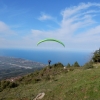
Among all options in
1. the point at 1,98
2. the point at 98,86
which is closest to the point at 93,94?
the point at 98,86

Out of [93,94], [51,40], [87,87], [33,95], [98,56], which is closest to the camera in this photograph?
[93,94]

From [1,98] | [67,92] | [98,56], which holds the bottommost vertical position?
[1,98]

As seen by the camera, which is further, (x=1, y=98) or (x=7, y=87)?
(x=7, y=87)

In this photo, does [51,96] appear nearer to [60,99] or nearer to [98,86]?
[60,99]

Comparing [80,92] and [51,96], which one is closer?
[80,92]

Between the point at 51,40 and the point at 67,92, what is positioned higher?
the point at 51,40

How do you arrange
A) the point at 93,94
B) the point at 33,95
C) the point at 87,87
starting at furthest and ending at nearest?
1. the point at 33,95
2. the point at 87,87
3. the point at 93,94

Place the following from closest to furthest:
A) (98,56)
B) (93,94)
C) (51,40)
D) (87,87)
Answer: (93,94) → (87,87) → (51,40) → (98,56)

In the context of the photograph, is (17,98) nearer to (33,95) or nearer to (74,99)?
(33,95)

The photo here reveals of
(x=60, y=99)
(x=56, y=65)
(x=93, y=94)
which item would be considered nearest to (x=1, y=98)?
(x=60, y=99)
